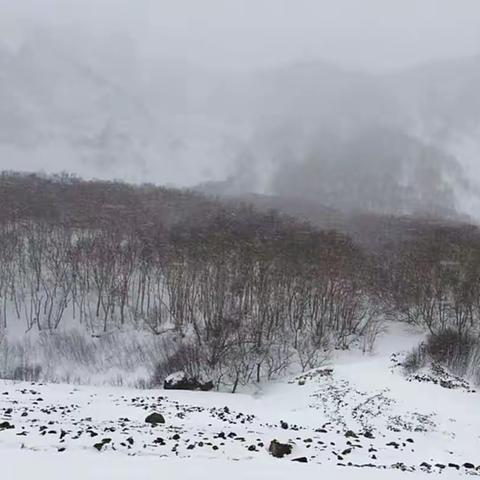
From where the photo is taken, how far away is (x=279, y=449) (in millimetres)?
15500

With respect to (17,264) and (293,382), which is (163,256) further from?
(293,382)

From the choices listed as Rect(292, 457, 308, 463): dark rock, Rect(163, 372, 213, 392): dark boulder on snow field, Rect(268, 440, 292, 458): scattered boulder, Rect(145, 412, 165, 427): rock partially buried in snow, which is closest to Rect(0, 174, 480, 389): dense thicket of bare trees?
Rect(163, 372, 213, 392): dark boulder on snow field

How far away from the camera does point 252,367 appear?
40.1m

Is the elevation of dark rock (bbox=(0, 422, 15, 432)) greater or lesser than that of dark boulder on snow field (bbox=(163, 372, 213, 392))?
greater

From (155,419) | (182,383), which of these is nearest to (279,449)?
(155,419)

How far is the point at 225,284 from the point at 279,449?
39.6 m

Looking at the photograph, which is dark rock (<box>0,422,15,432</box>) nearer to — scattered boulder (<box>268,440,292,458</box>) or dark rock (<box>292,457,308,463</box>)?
scattered boulder (<box>268,440,292,458</box>)

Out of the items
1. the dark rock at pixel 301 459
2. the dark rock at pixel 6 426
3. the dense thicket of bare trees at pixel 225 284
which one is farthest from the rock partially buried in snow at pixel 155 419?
the dense thicket of bare trees at pixel 225 284

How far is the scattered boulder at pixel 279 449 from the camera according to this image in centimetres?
1525

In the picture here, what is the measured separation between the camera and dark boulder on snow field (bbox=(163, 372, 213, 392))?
3495cm

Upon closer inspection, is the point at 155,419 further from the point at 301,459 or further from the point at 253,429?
the point at 301,459

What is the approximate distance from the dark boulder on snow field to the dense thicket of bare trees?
7.49ft

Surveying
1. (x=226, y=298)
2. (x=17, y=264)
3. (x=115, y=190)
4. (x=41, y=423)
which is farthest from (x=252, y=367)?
(x=115, y=190)

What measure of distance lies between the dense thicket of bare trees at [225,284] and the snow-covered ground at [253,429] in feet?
27.7
